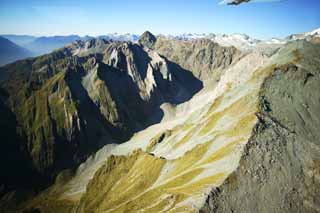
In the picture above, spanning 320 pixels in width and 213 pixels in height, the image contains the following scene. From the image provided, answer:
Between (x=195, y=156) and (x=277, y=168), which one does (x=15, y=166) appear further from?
(x=277, y=168)

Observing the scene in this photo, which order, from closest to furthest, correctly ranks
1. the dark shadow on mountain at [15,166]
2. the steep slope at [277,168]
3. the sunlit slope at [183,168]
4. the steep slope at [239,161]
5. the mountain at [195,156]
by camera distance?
1. the steep slope at [277,168]
2. the steep slope at [239,161]
3. the mountain at [195,156]
4. the sunlit slope at [183,168]
5. the dark shadow on mountain at [15,166]

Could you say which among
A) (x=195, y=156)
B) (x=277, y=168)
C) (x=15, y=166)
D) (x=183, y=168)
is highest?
(x=277, y=168)

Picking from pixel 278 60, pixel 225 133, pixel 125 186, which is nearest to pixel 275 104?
pixel 225 133

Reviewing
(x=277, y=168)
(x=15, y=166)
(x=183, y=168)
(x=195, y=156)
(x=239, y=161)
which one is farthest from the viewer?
(x=15, y=166)

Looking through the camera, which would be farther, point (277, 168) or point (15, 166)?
point (15, 166)

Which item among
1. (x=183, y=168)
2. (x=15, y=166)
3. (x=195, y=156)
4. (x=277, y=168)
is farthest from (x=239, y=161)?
(x=15, y=166)

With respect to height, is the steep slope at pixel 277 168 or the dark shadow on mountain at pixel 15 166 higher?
the steep slope at pixel 277 168

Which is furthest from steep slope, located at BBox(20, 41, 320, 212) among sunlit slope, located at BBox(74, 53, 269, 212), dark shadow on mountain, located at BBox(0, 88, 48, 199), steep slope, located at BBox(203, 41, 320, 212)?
dark shadow on mountain, located at BBox(0, 88, 48, 199)

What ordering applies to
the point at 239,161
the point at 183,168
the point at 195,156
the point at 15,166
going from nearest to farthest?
the point at 239,161
the point at 183,168
the point at 195,156
the point at 15,166

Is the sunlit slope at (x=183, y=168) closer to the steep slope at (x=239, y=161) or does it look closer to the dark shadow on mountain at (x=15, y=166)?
the steep slope at (x=239, y=161)

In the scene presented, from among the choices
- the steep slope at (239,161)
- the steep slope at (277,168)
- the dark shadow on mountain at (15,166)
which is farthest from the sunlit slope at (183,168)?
the dark shadow on mountain at (15,166)

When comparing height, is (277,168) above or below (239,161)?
below

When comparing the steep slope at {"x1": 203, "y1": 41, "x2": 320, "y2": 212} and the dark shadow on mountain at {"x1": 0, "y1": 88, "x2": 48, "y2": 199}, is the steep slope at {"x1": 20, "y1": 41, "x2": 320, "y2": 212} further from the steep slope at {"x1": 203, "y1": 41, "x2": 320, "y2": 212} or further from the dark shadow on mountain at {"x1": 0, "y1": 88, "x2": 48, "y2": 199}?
the dark shadow on mountain at {"x1": 0, "y1": 88, "x2": 48, "y2": 199}
